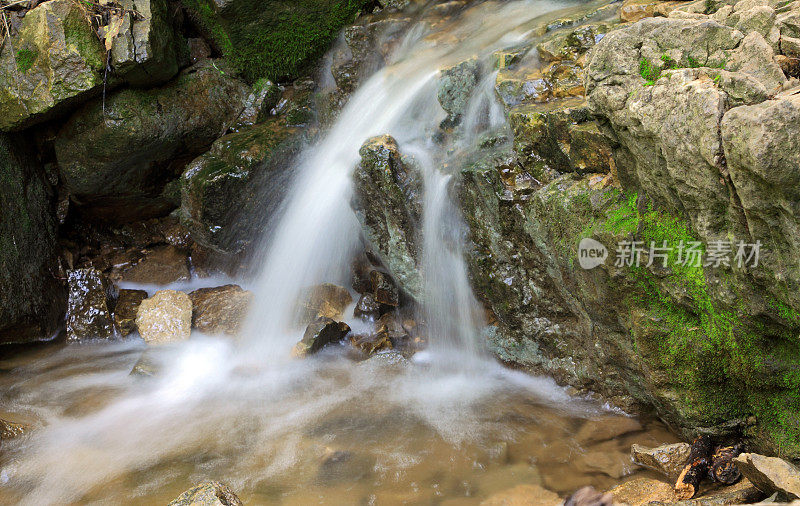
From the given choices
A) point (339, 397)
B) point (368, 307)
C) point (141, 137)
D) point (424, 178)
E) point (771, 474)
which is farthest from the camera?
point (141, 137)

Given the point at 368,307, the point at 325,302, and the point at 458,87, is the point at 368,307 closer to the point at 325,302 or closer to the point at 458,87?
the point at 325,302

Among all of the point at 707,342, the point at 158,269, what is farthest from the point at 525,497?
the point at 158,269

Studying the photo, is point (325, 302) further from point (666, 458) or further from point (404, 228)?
point (666, 458)

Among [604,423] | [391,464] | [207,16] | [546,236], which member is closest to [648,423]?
[604,423]

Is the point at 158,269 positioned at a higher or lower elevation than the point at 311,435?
higher

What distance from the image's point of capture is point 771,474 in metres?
2.70

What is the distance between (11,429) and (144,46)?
4445 millimetres

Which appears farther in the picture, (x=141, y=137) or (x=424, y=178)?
(x=141, y=137)

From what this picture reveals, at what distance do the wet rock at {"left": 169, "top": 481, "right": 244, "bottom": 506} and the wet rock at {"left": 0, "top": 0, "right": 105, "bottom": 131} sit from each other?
536 cm

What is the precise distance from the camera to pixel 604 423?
4.07m

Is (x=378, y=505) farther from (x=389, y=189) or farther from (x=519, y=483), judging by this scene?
(x=389, y=189)

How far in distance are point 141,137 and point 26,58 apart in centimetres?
142

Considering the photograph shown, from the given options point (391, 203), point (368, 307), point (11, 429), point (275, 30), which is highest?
point (275, 30)

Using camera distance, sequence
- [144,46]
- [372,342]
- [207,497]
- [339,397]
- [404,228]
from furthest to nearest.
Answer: [144,46]
[372,342]
[404,228]
[339,397]
[207,497]
